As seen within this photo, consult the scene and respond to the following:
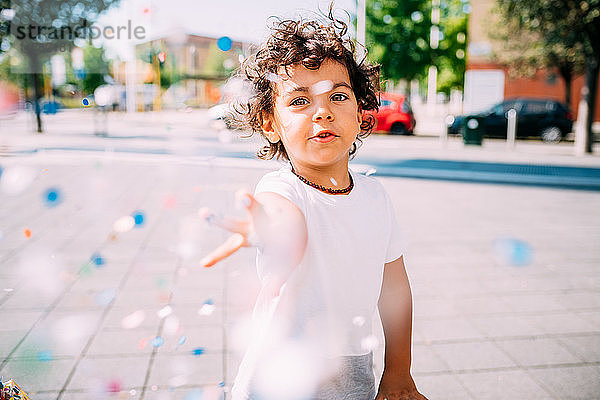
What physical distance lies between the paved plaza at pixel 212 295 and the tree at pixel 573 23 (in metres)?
6.82

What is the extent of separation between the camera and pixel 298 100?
1.30 meters

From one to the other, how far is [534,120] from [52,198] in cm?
1630

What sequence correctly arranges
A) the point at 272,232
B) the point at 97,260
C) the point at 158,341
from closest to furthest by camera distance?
1. the point at 272,232
2. the point at 158,341
3. the point at 97,260

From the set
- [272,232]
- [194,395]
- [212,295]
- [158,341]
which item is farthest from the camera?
[212,295]

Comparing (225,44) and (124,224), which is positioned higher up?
(225,44)

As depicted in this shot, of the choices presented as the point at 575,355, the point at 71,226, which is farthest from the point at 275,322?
the point at 71,226

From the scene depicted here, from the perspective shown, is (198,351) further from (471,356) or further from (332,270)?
(332,270)

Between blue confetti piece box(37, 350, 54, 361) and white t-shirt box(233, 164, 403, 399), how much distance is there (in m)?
2.22

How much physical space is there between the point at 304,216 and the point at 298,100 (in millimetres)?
275

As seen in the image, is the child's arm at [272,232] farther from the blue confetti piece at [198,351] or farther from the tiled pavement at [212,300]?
the blue confetti piece at [198,351]

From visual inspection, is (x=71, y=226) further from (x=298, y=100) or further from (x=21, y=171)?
(x=298, y=100)

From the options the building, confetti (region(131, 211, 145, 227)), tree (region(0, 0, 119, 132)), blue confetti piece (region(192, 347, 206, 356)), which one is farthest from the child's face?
the building

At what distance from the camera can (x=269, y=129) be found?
1.46 meters

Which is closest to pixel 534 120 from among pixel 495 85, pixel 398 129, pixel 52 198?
pixel 398 129
